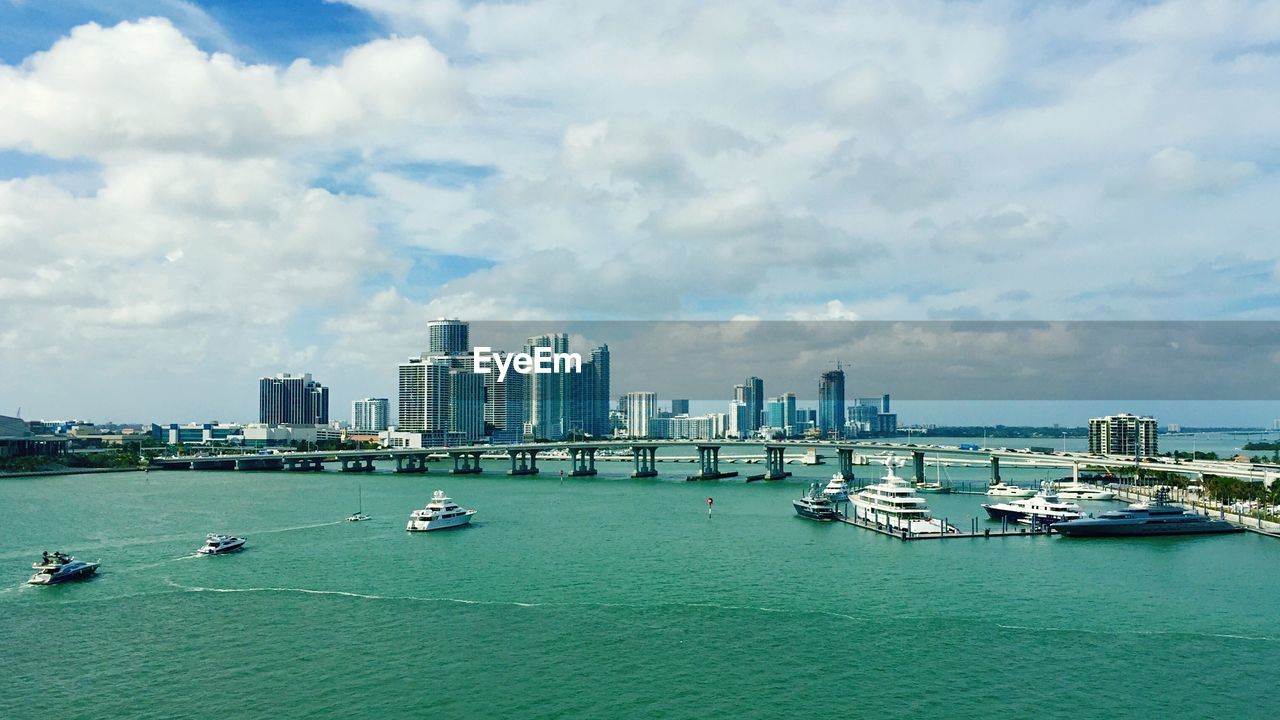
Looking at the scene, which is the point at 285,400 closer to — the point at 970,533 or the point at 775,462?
the point at 775,462

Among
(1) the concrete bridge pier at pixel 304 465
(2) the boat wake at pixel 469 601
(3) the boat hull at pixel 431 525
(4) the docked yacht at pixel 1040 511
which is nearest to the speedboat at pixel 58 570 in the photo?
(2) the boat wake at pixel 469 601

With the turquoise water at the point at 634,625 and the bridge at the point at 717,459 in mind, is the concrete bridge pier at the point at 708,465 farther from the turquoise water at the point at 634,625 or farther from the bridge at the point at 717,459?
the turquoise water at the point at 634,625

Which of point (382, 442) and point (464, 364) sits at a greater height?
point (464, 364)

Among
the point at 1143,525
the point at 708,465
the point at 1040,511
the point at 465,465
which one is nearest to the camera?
the point at 1143,525

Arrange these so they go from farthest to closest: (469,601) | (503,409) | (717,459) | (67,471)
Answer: (503,409) → (717,459) → (67,471) → (469,601)

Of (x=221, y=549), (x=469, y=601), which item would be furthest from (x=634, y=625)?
(x=221, y=549)

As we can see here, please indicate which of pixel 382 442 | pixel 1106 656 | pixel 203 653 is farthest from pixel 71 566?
pixel 382 442

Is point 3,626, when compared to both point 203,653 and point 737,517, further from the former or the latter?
point 737,517
